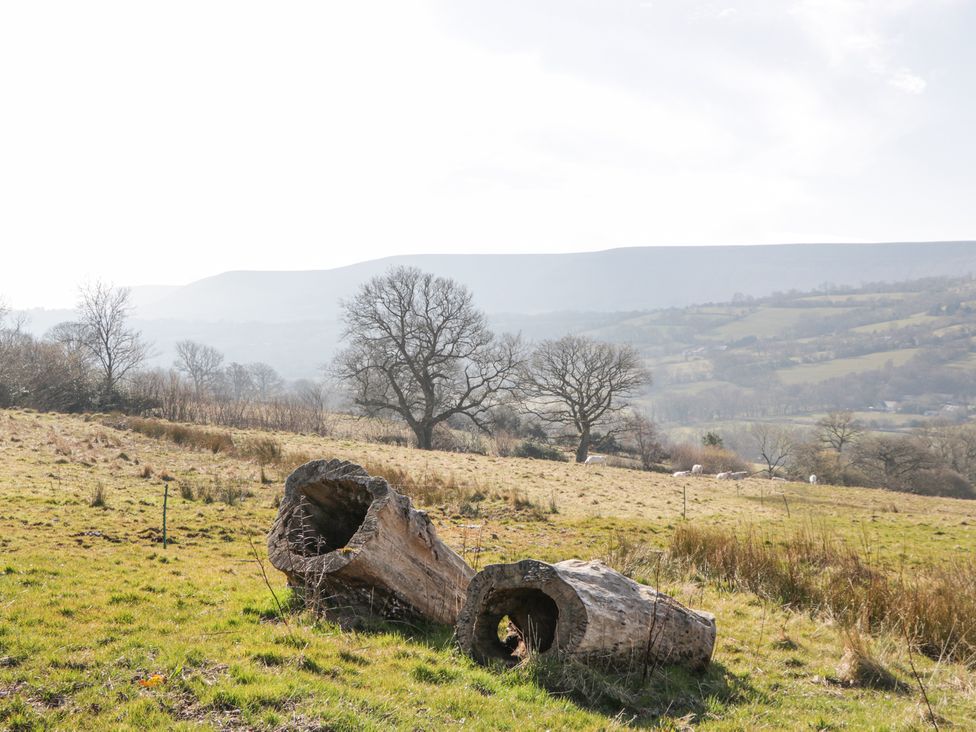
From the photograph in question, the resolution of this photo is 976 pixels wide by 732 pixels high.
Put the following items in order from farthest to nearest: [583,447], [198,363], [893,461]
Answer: [198,363]
[583,447]
[893,461]

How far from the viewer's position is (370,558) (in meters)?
7.41

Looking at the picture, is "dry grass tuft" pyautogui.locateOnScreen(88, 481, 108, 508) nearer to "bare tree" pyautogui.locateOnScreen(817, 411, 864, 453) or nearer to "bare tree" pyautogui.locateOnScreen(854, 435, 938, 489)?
"bare tree" pyautogui.locateOnScreen(854, 435, 938, 489)

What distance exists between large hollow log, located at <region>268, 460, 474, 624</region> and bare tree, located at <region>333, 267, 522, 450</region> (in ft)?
124

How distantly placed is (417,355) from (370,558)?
4093 cm

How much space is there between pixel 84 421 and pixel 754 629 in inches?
1267

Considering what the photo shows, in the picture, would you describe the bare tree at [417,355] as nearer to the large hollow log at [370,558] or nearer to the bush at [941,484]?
the bush at [941,484]

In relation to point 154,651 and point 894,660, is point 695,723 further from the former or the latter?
point 154,651

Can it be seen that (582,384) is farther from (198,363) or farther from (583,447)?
(198,363)

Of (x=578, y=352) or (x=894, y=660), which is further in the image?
(x=578, y=352)

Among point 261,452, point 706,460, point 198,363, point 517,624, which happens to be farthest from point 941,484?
point 198,363

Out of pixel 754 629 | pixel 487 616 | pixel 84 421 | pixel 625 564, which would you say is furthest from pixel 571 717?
pixel 84 421

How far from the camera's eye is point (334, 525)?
924cm

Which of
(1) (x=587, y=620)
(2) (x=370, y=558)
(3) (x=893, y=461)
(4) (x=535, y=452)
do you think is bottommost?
(3) (x=893, y=461)

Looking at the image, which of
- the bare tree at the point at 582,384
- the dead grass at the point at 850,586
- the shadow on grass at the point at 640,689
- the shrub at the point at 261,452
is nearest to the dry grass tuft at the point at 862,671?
the dead grass at the point at 850,586
